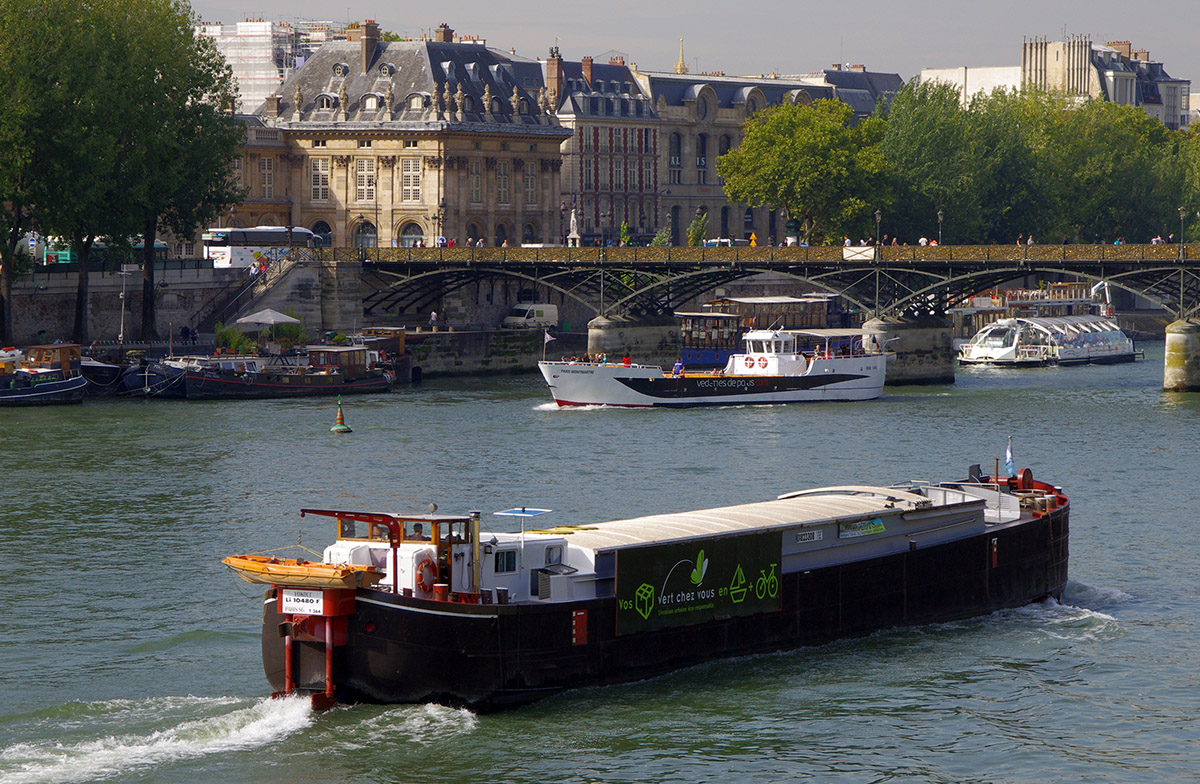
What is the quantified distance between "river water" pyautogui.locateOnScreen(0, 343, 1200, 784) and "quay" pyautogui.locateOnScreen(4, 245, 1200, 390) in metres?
23.4

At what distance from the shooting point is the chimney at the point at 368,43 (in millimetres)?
127375

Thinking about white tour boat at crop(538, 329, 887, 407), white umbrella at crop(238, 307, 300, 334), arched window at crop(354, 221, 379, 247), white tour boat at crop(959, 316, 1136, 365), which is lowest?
white tour boat at crop(538, 329, 887, 407)

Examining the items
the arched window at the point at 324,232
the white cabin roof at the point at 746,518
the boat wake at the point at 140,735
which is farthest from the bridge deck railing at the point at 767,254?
the boat wake at the point at 140,735

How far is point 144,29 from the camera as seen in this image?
89.6 m

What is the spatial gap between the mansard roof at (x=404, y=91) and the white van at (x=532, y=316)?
1502 centimetres

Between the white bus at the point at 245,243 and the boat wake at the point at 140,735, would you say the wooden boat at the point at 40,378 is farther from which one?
the boat wake at the point at 140,735

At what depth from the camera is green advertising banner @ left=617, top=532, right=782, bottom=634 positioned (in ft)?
98.5

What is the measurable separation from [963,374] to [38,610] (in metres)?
79.4

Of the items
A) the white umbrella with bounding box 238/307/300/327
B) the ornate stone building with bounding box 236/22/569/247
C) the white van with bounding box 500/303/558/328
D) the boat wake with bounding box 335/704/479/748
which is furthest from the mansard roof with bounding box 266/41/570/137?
the boat wake with bounding box 335/704/479/748

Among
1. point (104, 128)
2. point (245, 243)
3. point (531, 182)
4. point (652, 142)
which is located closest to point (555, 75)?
point (652, 142)

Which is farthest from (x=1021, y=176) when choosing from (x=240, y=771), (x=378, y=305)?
(x=240, y=771)

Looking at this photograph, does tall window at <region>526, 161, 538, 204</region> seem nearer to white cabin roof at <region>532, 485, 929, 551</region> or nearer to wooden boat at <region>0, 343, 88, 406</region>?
wooden boat at <region>0, 343, 88, 406</region>

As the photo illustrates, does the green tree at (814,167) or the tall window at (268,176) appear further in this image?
the tall window at (268,176)

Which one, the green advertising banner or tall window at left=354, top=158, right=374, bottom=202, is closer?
the green advertising banner
